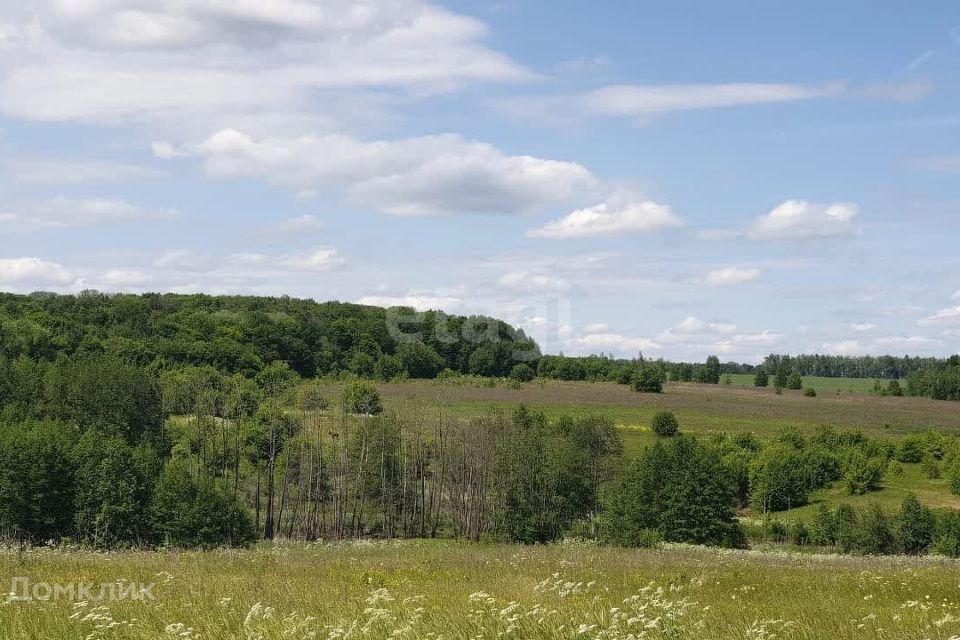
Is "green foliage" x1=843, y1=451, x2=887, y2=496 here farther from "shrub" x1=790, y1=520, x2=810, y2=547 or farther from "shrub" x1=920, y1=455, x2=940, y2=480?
"shrub" x1=790, y1=520, x2=810, y2=547

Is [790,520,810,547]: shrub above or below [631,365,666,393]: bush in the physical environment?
below

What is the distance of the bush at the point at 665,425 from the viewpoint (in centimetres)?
12331

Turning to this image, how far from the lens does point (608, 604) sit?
10.9 metres

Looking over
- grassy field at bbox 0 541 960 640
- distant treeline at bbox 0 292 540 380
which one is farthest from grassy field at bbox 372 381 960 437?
grassy field at bbox 0 541 960 640

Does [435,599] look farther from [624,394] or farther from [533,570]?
[624,394]

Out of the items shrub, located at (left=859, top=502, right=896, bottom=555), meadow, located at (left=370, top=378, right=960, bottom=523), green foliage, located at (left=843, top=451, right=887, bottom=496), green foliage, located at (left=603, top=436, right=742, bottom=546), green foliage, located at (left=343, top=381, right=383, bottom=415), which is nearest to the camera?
green foliage, located at (left=603, top=436, right=742, bottom=546)

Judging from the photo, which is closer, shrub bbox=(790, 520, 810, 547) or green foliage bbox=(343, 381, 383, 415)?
shrub bbox=(790, 520, 810, 547)

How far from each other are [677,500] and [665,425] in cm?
5303

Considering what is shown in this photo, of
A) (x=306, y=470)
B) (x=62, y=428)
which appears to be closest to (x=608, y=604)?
(x=62, y=428)

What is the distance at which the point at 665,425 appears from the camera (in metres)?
124

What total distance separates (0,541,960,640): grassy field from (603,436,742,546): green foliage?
52.5 metres

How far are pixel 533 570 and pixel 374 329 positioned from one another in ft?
569

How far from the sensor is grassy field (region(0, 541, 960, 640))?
27.9 feet

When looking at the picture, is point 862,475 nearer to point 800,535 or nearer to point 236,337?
point 800,535
